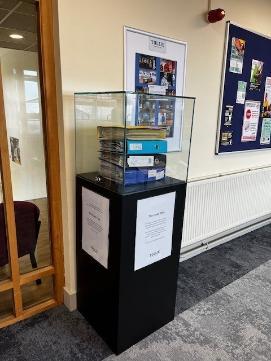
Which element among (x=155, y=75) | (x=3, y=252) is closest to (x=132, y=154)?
(x=155, y=75)

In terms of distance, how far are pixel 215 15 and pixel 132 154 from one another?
149 centimetres

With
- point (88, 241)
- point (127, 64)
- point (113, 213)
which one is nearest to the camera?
point (113, 213)

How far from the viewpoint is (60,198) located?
6.13ft

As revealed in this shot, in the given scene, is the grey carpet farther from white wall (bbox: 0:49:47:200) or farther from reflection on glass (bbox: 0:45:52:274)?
white wall (bbox: 0:49:47:200)

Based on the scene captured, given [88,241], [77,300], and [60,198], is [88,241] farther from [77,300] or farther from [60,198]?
[77,300]

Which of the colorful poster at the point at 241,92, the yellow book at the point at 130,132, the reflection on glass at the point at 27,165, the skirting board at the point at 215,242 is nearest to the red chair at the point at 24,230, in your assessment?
the reflection on glass at the point at 27,165

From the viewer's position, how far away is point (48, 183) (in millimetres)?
1849

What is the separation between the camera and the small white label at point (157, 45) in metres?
1.94

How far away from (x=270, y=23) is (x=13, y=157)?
2.79 m

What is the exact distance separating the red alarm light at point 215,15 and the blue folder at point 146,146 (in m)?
1.29

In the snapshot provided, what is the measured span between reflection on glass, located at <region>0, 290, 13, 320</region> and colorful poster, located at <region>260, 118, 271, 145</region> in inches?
115

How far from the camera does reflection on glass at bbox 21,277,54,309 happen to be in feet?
6.59

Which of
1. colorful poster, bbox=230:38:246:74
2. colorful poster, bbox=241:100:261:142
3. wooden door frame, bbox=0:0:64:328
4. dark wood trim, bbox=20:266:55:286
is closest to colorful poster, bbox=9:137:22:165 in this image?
wooden door frame, bbox=0:0:64:328

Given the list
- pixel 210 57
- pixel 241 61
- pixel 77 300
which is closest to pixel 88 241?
pixel 77 300
